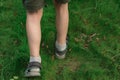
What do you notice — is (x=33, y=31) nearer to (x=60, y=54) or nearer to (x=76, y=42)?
(x=60, y=54)

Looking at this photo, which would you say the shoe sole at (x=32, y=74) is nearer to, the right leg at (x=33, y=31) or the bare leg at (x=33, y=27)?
the right leg at (x=33, y=31)

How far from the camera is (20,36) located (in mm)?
4422

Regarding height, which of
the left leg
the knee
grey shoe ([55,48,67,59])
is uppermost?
the knee

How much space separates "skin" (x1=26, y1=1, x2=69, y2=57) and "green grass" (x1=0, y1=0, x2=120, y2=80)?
32 cm

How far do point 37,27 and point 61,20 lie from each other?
366mm

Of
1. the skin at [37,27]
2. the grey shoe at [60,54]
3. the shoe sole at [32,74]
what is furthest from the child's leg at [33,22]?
the grey shoe at [60,54]

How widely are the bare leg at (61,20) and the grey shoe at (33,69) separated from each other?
1.52 ft

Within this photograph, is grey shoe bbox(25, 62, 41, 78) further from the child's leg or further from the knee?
the knee

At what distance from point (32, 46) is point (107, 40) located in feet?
3.80

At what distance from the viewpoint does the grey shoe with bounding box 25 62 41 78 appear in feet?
12.2

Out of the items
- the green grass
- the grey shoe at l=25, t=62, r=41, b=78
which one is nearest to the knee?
the grey shoe at l=25, t=62, r=41, b=78

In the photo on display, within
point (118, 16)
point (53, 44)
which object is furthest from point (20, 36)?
point (118, 16)

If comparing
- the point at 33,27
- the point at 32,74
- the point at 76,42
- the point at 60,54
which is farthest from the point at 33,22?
the point at 76,42

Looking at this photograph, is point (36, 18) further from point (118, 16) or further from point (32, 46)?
point (118, 16)
